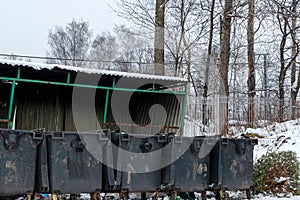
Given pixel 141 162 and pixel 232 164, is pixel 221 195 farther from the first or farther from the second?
pixel 141 162

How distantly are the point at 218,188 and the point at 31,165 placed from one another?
311 centimetres

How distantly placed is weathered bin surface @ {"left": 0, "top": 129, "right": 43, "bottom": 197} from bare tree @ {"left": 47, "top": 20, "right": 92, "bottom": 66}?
41480mm

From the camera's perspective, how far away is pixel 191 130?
1784cm

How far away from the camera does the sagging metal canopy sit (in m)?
12.9

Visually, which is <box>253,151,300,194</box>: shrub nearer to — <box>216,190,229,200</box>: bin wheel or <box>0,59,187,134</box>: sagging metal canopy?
<box>216,190,229,200</box>: bin wheel

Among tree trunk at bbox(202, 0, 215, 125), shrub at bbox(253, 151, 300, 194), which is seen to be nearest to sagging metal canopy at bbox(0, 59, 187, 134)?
tree trunk at bbox(202, 0, 215, 125)

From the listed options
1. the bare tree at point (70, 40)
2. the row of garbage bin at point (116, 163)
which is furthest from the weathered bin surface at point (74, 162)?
the bare tree at point (70, 40)

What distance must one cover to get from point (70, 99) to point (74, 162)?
9.86 m

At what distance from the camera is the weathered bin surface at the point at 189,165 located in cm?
633

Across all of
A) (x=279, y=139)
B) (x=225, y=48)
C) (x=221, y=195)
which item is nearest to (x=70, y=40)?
(x=225, y=48)

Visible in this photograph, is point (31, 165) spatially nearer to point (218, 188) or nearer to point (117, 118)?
point (218, 188)

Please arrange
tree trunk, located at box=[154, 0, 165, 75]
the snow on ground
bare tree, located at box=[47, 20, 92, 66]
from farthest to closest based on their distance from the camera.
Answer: bare tree, located at box=[47, 20, 92, 66] < tree trunk, located at box=[154, 0, 165, 75] < the snow on ground

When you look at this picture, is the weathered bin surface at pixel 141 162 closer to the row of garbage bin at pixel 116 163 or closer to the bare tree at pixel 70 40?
the row of garbage bin at pixel 116 163

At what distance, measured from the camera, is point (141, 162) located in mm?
6211
